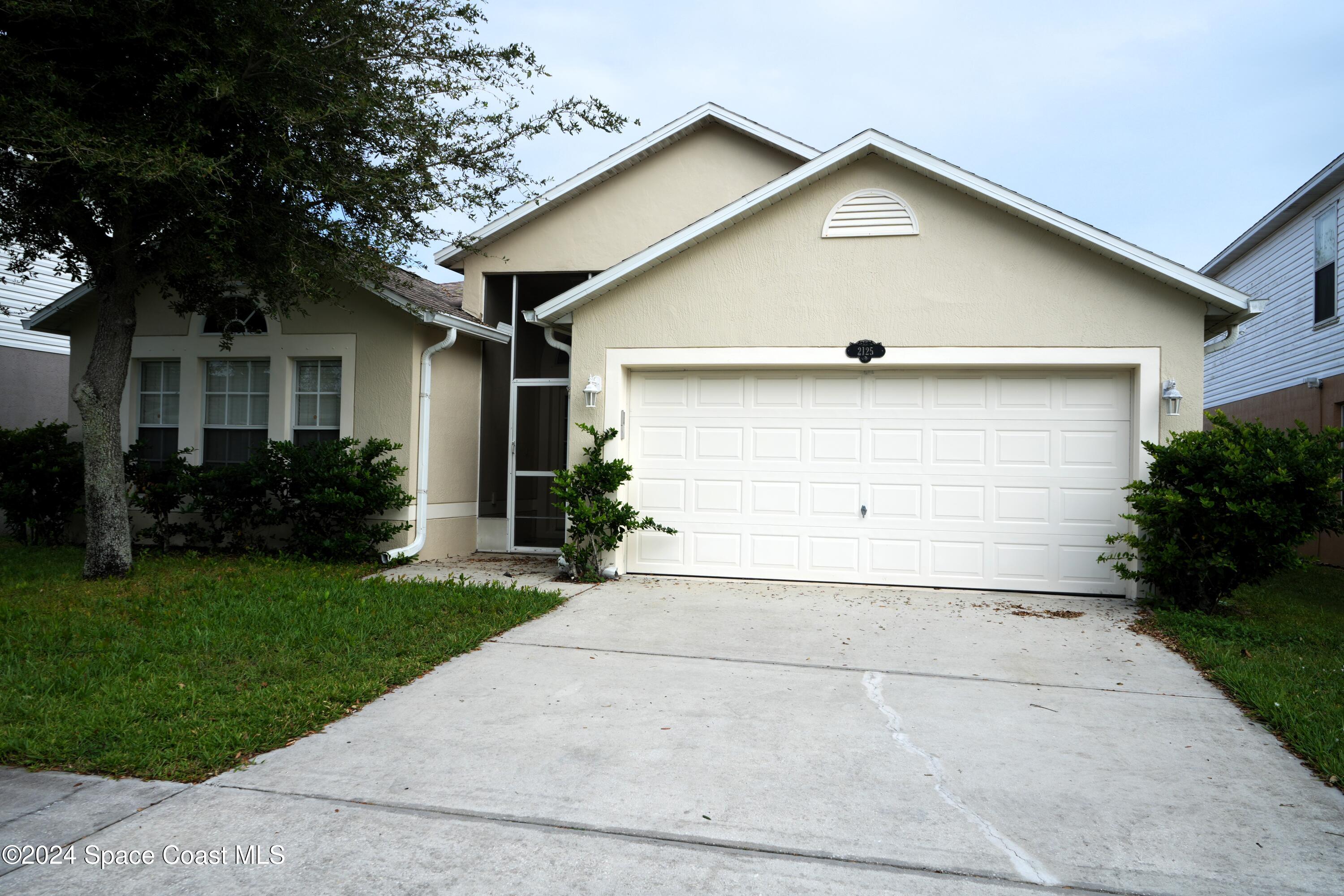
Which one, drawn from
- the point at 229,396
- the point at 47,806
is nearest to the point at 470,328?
the point at 229,396

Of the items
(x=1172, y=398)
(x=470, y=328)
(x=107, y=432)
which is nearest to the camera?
(x=1172, y=398)

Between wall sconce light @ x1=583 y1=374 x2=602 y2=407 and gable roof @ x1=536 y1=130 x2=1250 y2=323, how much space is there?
888mm

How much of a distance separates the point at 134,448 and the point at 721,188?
841cm

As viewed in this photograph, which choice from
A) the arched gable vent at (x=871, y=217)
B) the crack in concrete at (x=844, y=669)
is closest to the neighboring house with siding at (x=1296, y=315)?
the arched gable vent at (x=871, y=217)

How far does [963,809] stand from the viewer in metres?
3.86

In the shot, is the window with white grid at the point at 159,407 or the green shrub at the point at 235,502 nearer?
the green shrub at the point at 235,502

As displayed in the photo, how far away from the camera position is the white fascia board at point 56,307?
36.8ft

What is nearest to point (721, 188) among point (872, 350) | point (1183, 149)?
point (872, 350)

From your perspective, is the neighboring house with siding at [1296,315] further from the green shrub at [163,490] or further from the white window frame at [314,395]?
the green shrub at [163,490]

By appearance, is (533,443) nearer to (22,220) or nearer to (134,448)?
(134,448)

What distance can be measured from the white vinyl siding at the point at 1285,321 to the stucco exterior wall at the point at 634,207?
821cm

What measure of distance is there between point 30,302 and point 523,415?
9243 millimetres

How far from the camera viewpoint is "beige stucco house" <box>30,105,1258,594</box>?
8844 mm

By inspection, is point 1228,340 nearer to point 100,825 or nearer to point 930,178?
point 930,178
